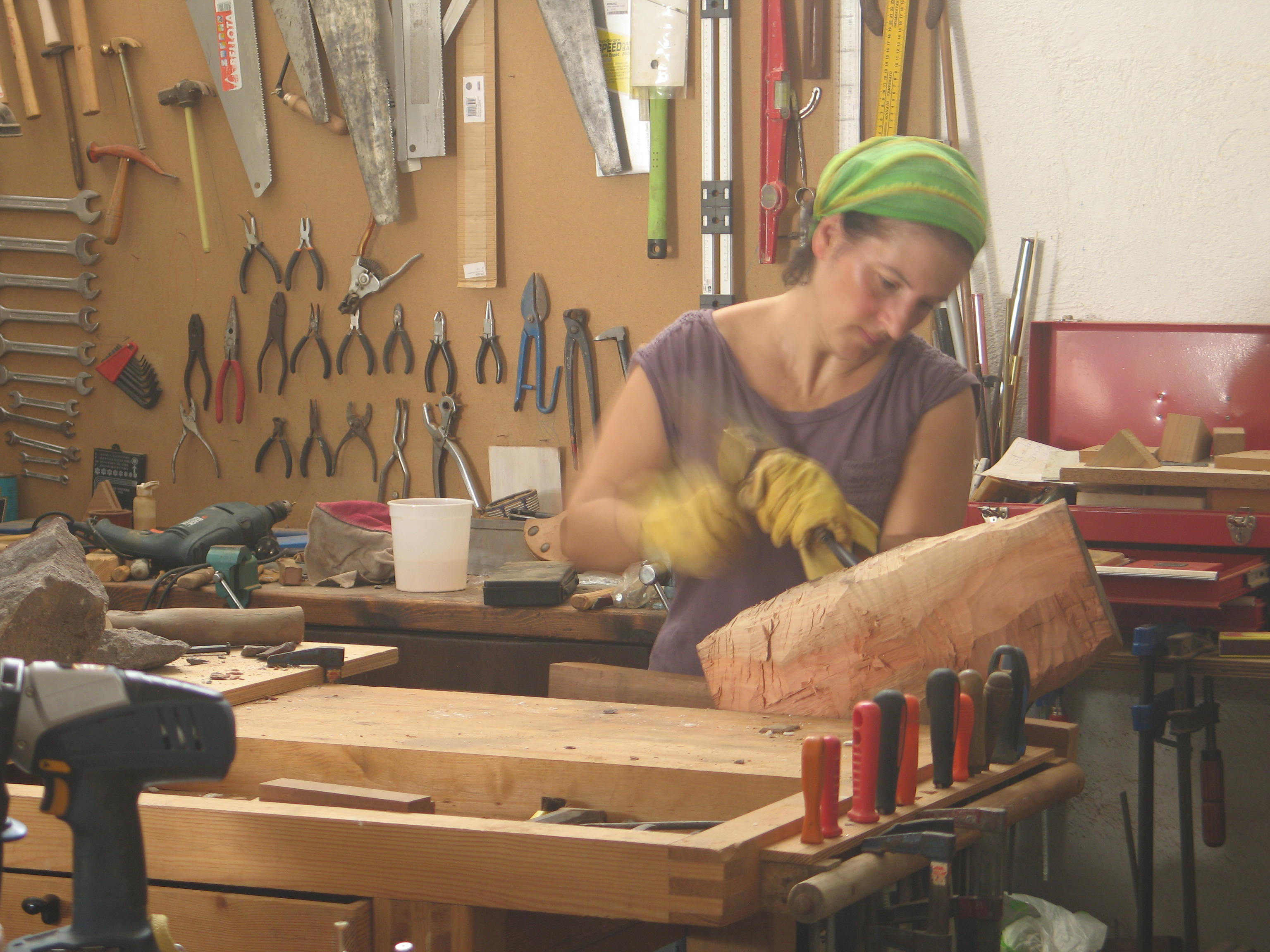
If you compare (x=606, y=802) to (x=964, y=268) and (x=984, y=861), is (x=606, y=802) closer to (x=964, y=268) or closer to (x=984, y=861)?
(x=984, y=861)

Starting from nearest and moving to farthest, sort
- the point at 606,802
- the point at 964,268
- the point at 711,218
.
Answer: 1. the point at 606,802
2. the point at 964,268
3. the point at 711,218

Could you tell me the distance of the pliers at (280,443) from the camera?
3.69 m

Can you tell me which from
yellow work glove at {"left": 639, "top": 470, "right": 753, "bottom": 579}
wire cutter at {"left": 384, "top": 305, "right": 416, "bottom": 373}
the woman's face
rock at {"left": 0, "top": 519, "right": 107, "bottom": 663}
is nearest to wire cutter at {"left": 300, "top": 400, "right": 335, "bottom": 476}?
wire cutter at {"left": 384, "top": 305, "right": 416, "bottom": 373}

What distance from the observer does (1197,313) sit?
2.86 metres

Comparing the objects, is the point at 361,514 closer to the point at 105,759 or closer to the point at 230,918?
the point at 230,918

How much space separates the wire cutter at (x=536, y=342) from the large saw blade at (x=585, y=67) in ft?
1.30

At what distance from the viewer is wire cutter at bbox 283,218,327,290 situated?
3615 mm

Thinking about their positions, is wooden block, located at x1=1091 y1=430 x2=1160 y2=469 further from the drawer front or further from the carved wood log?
the drawer front

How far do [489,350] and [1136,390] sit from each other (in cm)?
173

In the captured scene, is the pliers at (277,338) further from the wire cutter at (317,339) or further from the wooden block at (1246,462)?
the wooden block at (1246,462)

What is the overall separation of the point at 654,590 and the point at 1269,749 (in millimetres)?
1459

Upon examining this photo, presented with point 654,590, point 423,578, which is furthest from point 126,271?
point 654,590

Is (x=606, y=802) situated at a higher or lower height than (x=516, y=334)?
lower

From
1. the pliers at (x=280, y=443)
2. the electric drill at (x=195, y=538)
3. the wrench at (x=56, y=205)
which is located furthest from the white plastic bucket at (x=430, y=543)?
the wrench at (x=56, y=205)
